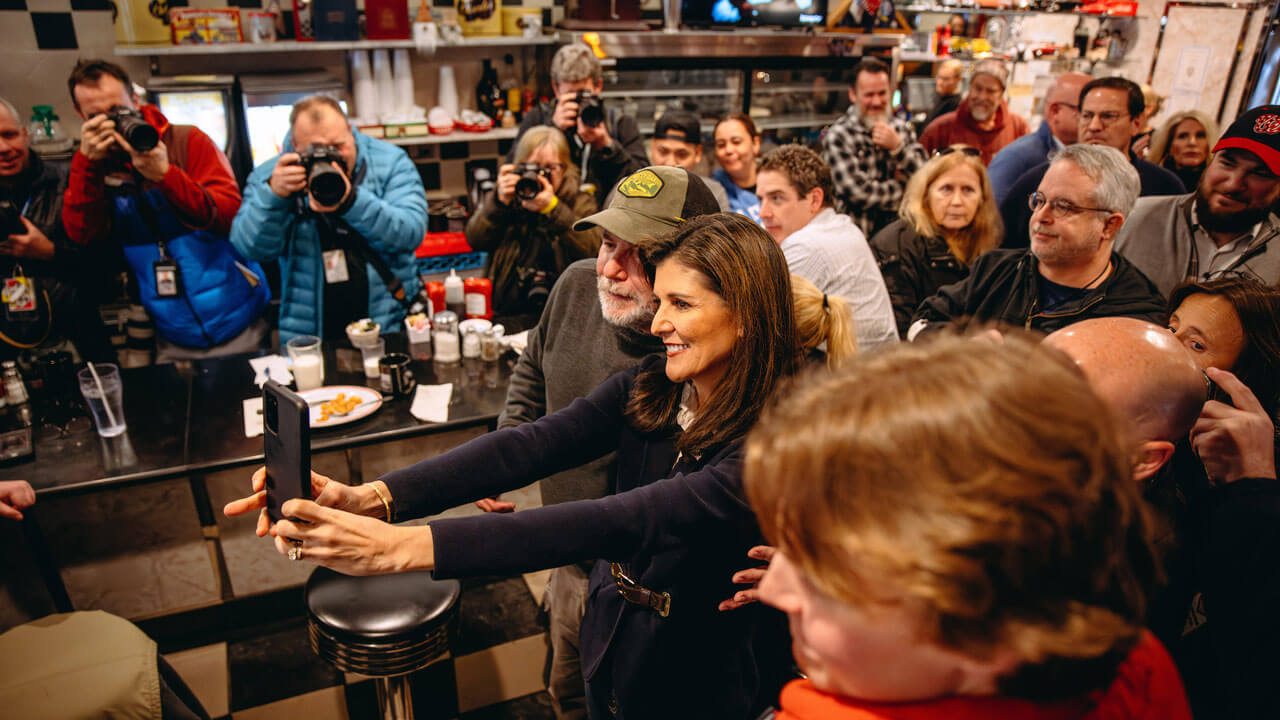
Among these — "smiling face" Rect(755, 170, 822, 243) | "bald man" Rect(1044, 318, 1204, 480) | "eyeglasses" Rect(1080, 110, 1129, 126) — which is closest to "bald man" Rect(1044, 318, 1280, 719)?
"bald man" Rect(1044, 318, 1204, 480)

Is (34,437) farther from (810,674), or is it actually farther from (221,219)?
(810,674)

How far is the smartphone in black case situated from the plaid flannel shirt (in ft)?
11.8

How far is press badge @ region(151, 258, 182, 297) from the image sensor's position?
9.53 feet

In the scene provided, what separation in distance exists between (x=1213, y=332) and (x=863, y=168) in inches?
111

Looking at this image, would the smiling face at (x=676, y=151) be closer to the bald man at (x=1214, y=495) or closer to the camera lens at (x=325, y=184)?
the camera lens at (x=325, y=184)

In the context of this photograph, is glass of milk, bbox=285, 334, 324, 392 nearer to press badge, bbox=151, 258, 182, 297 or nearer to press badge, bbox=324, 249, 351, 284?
press badge, bbox=324, 249, 351, 284

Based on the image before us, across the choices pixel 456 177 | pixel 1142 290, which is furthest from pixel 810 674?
pixel 456 177

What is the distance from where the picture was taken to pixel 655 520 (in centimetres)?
111

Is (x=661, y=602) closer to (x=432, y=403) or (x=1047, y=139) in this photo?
(x=432, y=403)

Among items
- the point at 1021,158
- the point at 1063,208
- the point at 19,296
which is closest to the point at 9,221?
the point at 19,296

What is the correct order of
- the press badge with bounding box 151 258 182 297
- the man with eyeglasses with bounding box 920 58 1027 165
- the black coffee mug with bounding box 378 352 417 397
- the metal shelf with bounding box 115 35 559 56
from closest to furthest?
the black coffee mug with bounding box 378 352 417 397 → the press badge with bounding box 151 258 182 297 → the metal shelf with bounding box 115 35 559 56 → the man with eyeglasses with bounding box 920 58 1027 165

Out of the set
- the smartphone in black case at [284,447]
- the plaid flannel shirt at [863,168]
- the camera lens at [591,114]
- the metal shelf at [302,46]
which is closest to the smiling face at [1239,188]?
the plaid flannel shirt at [863,168]

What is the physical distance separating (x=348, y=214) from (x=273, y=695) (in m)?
1.67

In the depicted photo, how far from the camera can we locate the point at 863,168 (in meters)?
4.18
